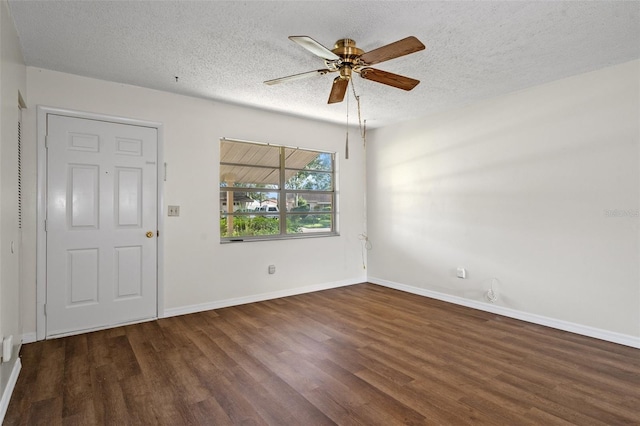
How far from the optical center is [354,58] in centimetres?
255

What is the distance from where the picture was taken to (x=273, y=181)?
15.5ft

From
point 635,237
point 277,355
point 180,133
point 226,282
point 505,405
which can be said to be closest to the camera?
point 505,405

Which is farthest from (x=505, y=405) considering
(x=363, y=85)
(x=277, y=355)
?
(x=363, y=85)

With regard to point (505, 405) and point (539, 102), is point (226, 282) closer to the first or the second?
point (505, 405)

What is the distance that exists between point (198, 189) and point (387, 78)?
8.19ft

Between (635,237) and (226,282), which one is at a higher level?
(635,237)

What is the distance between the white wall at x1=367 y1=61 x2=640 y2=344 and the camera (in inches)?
120

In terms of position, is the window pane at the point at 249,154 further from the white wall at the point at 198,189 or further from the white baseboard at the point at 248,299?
the white baseboard at the point at 248,299

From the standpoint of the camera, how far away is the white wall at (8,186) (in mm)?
2014

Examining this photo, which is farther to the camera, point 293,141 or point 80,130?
point 293,141

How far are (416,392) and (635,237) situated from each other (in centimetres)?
247

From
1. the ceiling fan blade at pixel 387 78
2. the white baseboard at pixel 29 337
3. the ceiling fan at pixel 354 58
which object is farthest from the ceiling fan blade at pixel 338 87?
the white baseboard at pixel 29 337

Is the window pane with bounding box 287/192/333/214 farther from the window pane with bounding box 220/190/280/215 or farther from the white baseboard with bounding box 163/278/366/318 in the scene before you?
the white baseboard with bounding box 163/278/366/318

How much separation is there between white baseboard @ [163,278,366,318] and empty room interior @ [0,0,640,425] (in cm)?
2
